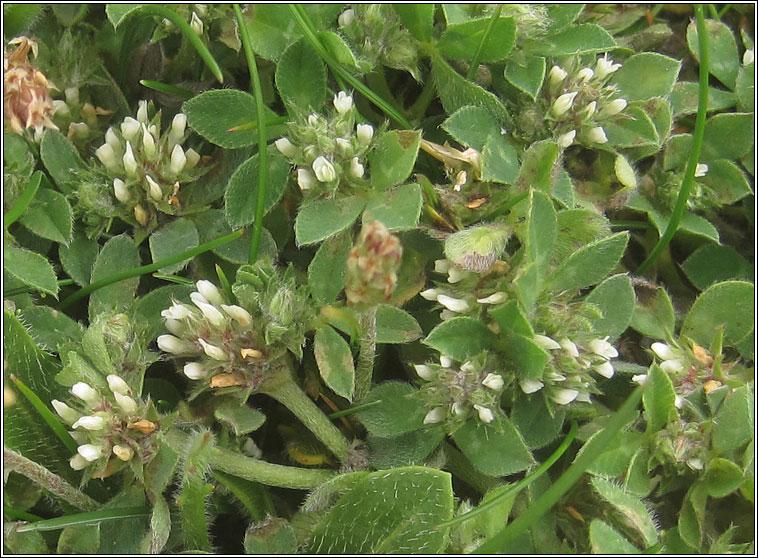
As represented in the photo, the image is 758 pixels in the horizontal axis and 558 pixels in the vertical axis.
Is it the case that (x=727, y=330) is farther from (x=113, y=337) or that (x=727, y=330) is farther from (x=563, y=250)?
(x=113, y=337)

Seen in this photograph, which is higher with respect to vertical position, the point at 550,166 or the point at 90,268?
the point at 550,166

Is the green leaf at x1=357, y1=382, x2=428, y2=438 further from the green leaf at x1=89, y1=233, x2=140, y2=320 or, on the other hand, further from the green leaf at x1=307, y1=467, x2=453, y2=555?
the green leaf at x1=89, y1=233, x2=140, y2=320

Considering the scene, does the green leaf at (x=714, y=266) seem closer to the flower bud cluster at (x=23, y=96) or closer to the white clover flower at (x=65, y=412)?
the white clover flower at (x=65, y=412)

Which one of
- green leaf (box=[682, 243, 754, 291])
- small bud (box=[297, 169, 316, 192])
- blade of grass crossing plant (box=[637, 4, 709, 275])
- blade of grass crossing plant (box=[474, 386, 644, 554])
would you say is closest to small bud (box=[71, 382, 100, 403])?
small bud (box=[297, 169, 316, 192])

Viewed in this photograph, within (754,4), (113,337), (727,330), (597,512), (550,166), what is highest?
(754,4)

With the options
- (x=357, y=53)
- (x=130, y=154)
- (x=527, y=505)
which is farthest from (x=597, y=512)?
(x=130, y=154)

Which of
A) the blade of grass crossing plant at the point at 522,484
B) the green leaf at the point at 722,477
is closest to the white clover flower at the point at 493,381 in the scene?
the blade of grass crossing plant at the point at 522,484

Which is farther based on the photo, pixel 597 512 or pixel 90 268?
pixel 90 268
